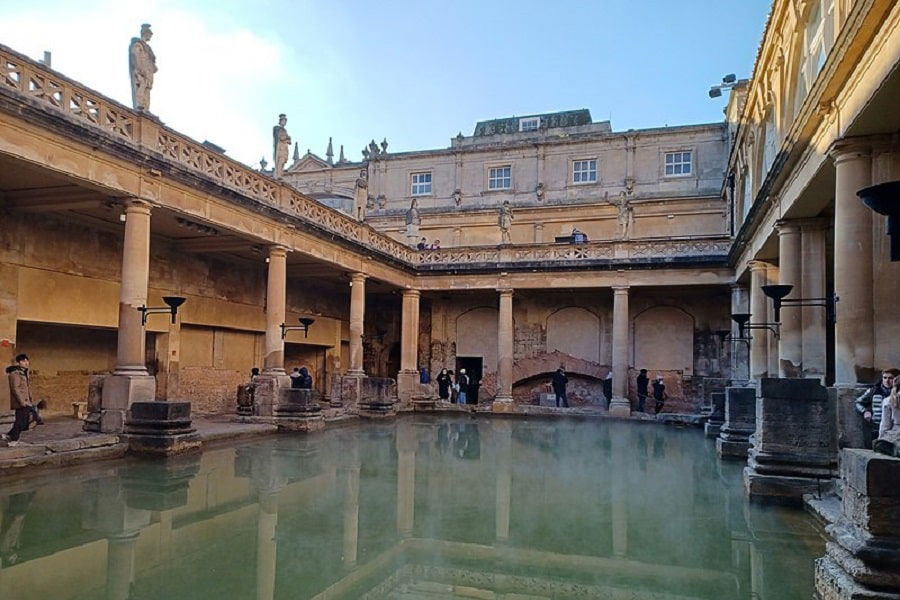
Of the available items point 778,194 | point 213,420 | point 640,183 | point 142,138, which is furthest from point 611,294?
point 142,138

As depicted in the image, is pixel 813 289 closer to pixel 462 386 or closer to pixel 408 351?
pixel 408 351

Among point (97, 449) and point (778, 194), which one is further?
point (778, 194)

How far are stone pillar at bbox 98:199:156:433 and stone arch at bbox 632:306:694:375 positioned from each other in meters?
19.1

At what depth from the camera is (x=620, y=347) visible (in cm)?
2286

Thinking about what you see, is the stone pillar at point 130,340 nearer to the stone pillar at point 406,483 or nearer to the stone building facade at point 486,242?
the stone building facade at point 486,242

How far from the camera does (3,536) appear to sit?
5.62m

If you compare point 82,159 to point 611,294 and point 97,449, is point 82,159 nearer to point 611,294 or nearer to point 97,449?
point 97,449

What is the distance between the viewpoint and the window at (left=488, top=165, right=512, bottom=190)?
102ft

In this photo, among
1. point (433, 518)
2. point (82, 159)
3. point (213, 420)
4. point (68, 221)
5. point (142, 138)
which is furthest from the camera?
point (213, 420)

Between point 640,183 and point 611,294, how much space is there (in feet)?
21.0

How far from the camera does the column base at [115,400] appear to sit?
431 inches

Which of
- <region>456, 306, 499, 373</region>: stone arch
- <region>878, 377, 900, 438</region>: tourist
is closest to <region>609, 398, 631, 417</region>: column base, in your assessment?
<region>456, 306, 499, 373</region>: stone arch

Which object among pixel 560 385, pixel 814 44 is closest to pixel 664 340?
pixel 560 385

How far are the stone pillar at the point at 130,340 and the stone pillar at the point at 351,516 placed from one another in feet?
14.2
